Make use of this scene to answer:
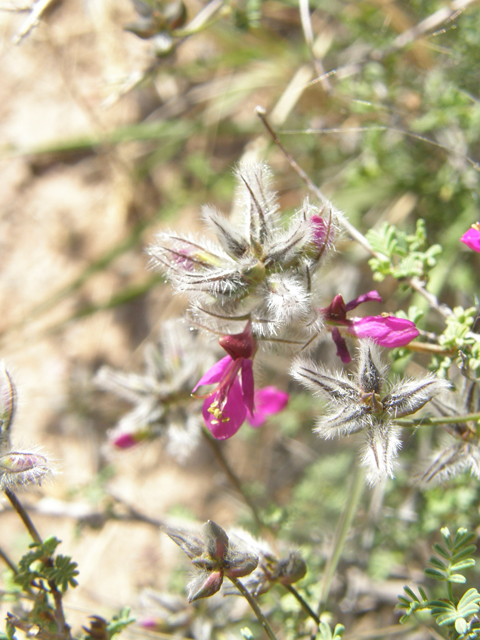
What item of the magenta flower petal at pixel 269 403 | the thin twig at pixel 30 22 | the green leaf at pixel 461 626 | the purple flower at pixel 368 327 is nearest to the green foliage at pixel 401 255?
the purple flower at pixel 368 327

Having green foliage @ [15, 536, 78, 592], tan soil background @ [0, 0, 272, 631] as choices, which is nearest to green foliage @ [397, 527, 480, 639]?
green foliage @ [15, 536, 78, 592]

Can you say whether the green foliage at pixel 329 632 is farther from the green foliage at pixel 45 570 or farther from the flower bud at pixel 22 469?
the flower bud at pixel 22 469

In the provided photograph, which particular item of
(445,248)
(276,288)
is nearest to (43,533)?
(276,288)

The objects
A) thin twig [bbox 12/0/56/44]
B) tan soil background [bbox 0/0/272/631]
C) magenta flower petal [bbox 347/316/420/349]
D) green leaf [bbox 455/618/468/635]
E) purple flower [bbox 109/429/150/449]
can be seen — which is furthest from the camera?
tan soil background [bbox 0/0/272/631]

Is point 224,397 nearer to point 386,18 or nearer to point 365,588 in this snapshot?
point 365,588

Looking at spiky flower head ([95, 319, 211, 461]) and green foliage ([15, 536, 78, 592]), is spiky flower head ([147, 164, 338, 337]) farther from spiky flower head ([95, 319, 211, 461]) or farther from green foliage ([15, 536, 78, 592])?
green foliage ([15, 536, 78, 592])

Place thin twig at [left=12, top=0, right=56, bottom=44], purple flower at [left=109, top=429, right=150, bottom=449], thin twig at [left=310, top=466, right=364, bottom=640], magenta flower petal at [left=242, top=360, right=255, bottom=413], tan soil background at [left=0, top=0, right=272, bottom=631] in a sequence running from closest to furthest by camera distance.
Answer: magenta flower petal at [left=242, top=360, right=255, bottom=413]
thin twig at [left=310, top=466, right=364, bottom=640]
thin twig at [left=12, top=0, right=56, bottom=44]
purple flower at [left=109, top=429, right=150, bottom=449]
tan soil background at [left=0, top=0, right=272, bottom=631]

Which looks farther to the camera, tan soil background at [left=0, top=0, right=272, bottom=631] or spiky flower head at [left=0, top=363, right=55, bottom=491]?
tan soil background at [left=0, top=0, right=272, bottom=631]

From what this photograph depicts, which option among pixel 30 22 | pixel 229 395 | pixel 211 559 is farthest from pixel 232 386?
pixel 30 22
